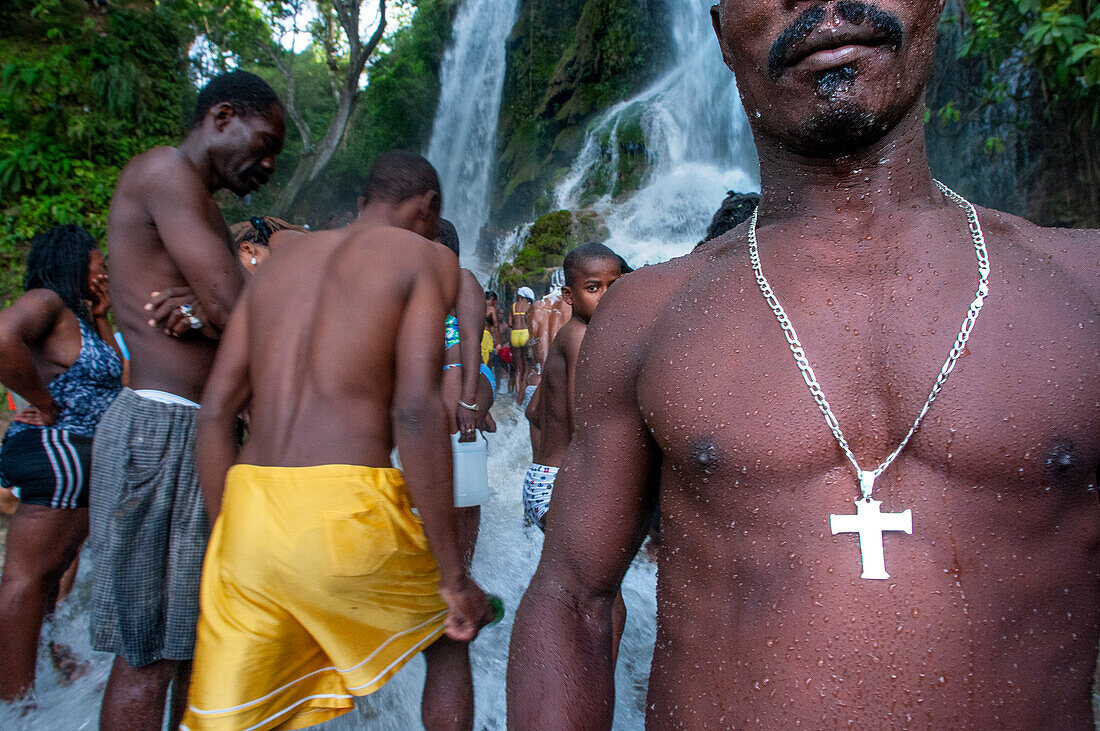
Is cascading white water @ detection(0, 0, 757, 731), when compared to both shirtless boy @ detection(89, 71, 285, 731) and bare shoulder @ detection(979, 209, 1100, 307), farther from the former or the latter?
bare shoulder @ detection(979, 209, 1100, 307)

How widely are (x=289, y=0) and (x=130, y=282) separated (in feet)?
55.0

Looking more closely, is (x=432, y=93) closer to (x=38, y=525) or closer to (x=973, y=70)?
(x=973, y=70)

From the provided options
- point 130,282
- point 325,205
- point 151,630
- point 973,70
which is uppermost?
point 325,205

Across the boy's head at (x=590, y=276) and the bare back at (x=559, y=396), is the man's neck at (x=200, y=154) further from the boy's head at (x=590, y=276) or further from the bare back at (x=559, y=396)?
the boy's head at (x=590, y=276)

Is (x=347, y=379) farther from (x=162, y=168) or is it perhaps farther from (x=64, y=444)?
(x=64, y=444)

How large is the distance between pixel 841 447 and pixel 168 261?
6.93 feet

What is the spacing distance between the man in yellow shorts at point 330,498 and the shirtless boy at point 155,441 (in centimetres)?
18

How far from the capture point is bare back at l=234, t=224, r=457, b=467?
75.9 inches

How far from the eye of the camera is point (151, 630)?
2041 mm

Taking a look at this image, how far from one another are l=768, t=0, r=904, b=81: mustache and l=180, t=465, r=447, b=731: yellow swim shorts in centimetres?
146

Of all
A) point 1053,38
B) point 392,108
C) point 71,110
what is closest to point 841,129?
point 1053,38

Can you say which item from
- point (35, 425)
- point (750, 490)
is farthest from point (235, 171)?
point (750, 490)

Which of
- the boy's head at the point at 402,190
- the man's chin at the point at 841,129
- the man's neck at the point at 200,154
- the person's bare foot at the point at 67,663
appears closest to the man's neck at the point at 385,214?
the boy's head at the point at 402,190

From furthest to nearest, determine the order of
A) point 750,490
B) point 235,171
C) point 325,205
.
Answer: point 325,205 → point 235,171 → point 750,490
